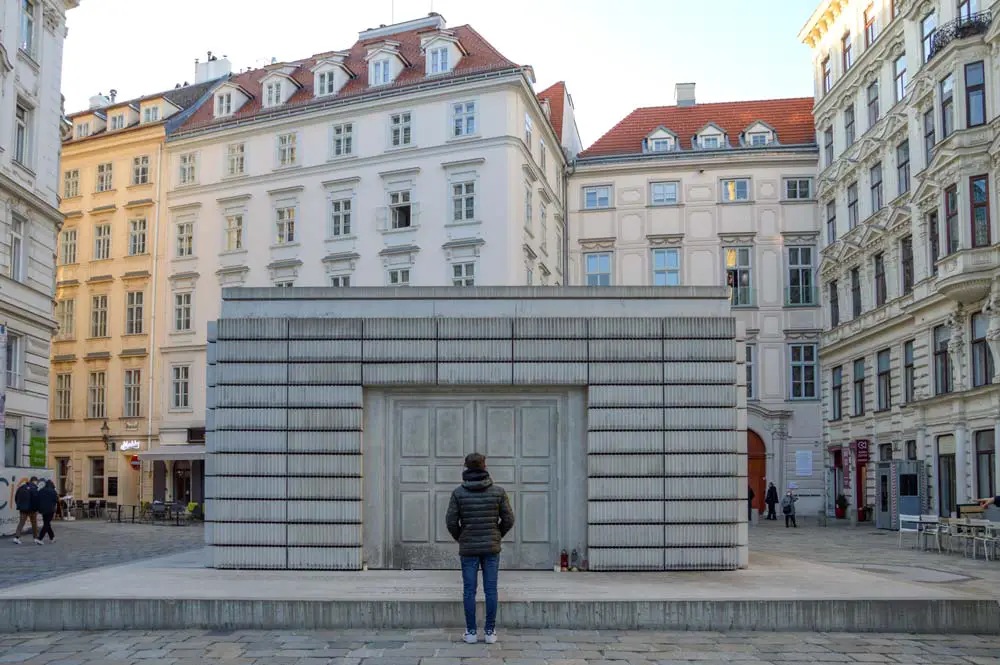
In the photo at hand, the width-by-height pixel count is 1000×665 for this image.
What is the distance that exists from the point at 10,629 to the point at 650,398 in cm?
805

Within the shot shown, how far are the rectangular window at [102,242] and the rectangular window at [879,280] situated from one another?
33.4 metres

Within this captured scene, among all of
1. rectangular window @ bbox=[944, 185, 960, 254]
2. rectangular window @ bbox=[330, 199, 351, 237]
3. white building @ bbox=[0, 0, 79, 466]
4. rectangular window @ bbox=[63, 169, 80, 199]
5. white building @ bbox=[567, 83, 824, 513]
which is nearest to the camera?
white building @ bbox=[0, 0, 79, 466]

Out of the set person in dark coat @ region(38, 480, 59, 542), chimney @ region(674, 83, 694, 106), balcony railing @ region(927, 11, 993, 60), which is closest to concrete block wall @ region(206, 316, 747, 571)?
person in dark coat @ region(38, 480, 59, 542)

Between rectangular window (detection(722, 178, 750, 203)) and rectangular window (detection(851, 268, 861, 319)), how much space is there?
852 centimetres

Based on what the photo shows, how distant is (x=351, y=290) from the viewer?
1532 centimetres

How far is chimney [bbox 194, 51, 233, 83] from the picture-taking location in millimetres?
59003

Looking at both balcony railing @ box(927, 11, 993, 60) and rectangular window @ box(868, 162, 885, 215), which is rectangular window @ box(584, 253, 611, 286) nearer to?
rectangular window @ box(868, 162, 885, 215)

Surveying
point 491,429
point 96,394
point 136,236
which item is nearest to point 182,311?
point 136,236

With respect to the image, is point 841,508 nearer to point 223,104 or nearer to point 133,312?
point 223,104

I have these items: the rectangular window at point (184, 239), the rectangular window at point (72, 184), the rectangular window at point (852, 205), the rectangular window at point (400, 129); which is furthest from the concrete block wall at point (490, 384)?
the rectangular window at point (72, 184)

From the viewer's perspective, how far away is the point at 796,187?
1961 inches

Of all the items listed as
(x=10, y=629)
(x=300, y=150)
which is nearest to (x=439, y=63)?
(x=300, y=150)

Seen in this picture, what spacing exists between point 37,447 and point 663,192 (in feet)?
96.4

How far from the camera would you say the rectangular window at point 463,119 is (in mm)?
43250
